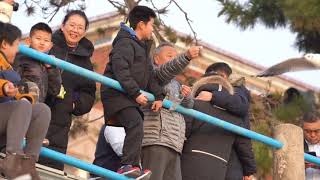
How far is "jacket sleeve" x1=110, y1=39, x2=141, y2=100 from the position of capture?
6.20 meters

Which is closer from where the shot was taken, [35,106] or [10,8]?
[35,106]

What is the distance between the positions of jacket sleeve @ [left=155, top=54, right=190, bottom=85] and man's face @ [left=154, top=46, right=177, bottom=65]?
34 cm

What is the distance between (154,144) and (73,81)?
0.80m

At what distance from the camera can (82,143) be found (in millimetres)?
22078

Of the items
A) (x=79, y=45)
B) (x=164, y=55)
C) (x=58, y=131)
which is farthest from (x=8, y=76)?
(x=164, y=55)

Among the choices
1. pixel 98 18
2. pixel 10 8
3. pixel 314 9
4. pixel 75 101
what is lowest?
pixel 75 101

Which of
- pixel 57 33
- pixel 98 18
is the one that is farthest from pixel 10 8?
pixel 98 18

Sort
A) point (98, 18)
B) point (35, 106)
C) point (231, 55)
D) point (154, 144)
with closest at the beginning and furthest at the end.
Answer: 1. point (35, 106)
2. point (154, 144)
3. point (98, 18)
4. point (231, 55)

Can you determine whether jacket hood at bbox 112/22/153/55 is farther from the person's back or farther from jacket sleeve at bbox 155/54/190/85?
the person's back

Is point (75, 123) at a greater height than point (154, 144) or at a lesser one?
greater

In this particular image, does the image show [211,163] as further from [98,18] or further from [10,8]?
[98,18]

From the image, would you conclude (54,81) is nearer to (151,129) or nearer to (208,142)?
(151,129)

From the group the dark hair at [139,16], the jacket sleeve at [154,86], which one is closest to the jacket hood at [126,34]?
the dark hair at [139,16]

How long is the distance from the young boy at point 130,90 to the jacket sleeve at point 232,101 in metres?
0.59
